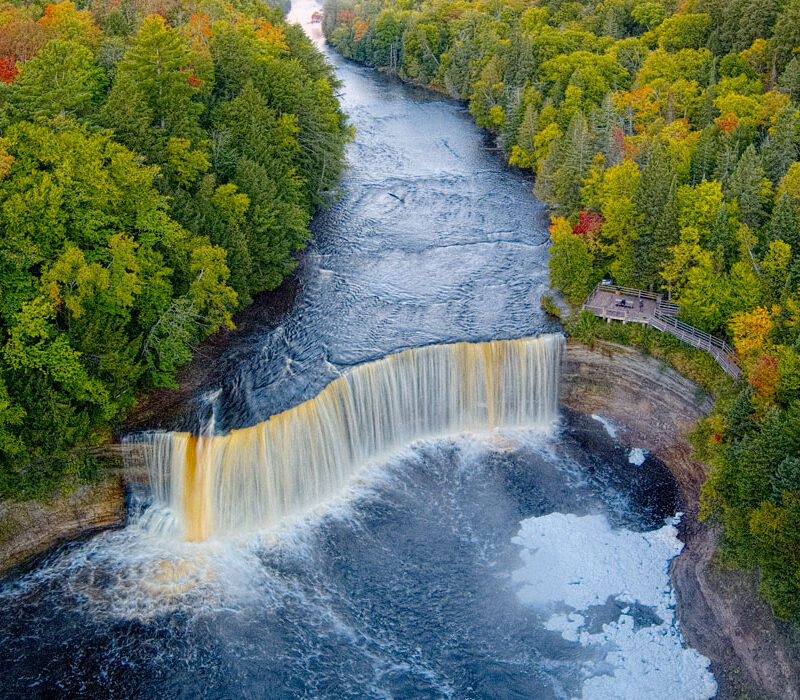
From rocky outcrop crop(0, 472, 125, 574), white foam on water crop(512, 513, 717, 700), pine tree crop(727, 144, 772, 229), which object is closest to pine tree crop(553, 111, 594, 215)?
pine tree crop(727, 144, 772, 229)

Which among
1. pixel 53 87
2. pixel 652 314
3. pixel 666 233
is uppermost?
pixel 53 87

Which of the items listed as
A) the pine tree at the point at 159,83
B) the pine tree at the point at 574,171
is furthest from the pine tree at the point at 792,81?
the pine tree at the point at 159,83

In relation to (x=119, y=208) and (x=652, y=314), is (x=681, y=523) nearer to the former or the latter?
(x=652, y=314)

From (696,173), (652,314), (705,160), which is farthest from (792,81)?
(652,314)

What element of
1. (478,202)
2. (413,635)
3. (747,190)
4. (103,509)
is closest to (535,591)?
(413,635)

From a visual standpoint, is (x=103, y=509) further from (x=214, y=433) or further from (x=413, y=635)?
(x=413, y=635)
